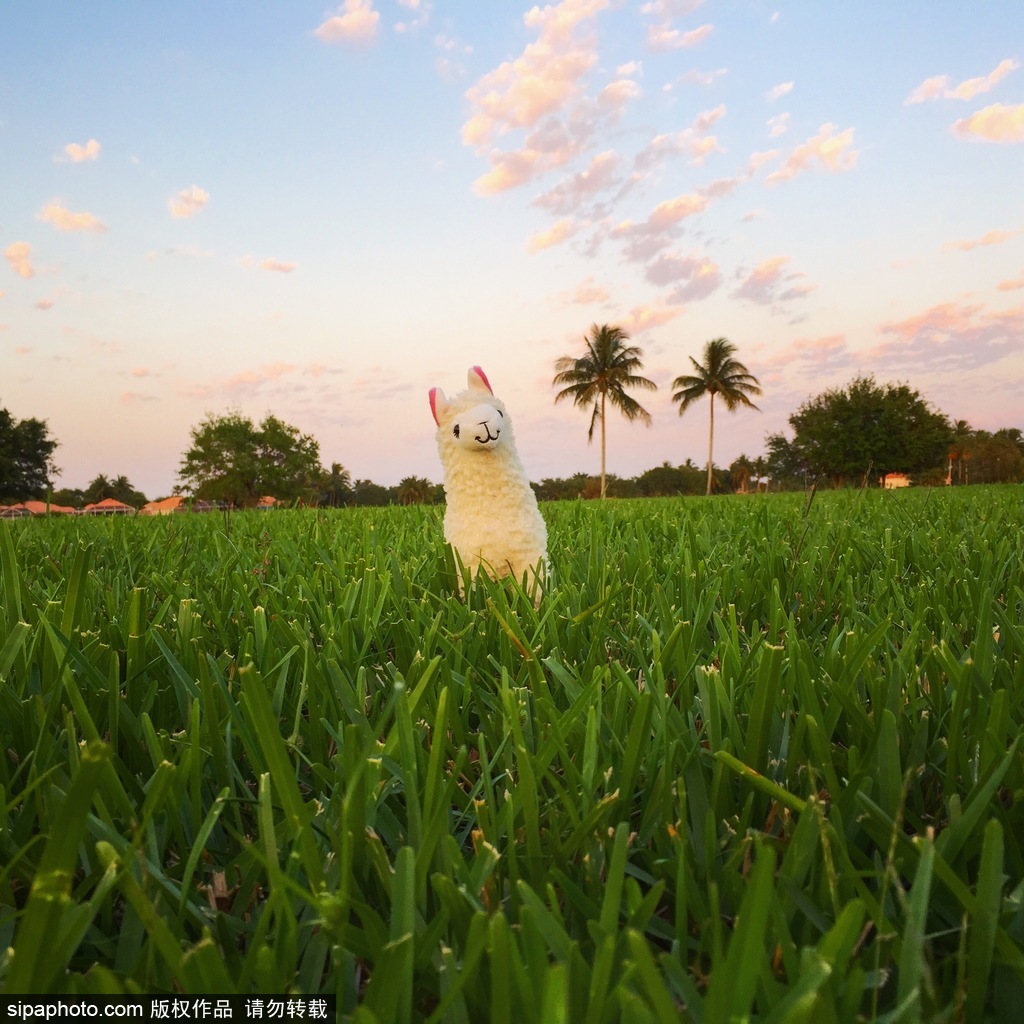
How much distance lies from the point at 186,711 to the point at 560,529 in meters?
2.88

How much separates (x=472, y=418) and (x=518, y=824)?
53.8 inches

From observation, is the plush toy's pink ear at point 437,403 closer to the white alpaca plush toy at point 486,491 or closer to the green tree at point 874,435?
the white alpaca plush toy at point 486,491

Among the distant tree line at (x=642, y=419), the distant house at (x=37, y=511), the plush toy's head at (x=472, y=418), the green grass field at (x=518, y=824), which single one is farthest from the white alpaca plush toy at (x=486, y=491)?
the distant tree line at (x=642, y=419)

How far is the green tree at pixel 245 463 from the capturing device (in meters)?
50.6

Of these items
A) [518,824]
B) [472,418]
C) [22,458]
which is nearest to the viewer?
[518,824]

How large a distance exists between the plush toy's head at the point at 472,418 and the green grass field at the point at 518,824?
2.01 ft

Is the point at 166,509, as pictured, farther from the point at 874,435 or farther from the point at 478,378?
the point at 874,435

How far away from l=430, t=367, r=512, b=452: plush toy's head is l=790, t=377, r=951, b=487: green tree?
1747 inches

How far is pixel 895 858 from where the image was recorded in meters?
0.72

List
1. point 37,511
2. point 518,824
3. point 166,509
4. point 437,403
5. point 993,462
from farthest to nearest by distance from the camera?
point 993,462
point 37,511
point 166,509
point 437,403
point 518,824

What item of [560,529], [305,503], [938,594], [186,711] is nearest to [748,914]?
[186,711]

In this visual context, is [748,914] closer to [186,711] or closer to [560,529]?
[186,711]

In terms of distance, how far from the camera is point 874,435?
4356 centimetres

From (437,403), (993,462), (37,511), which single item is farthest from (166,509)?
(993,462)
